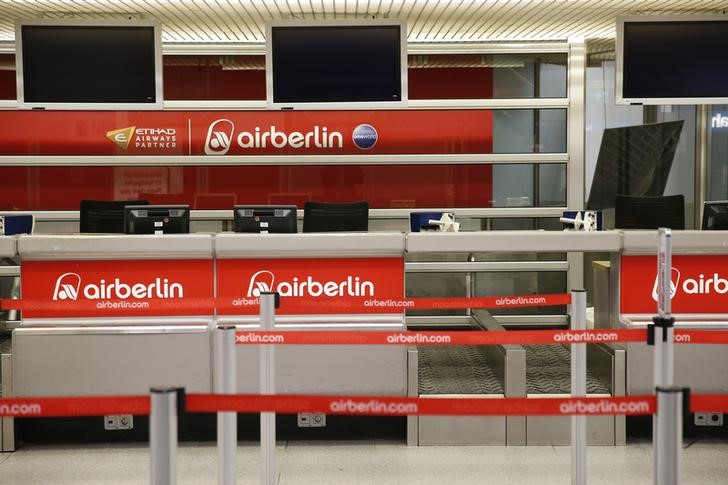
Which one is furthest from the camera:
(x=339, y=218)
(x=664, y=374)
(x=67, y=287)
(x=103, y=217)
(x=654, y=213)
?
(x=103, y=217)

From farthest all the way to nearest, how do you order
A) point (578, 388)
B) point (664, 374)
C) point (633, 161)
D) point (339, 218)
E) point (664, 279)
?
point (633, 161)
point (339, 218)
point (578, 388)
point (664, 279)
point (664, 374)

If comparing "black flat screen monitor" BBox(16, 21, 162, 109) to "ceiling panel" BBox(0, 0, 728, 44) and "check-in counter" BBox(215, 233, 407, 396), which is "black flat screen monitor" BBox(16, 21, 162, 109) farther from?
"check-in counter" BBox(215, 233, 407, 396)

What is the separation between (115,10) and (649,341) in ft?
18.2

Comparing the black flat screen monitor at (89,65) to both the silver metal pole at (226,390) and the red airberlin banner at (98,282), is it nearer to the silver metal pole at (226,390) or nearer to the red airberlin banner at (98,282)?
the red airberlin banner at (98,282)

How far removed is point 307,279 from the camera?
4.63 meters

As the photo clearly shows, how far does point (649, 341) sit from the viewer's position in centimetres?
279

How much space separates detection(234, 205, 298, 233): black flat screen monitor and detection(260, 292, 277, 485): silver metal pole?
4.72ft

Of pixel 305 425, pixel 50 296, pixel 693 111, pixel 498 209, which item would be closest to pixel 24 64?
pixel 50 296

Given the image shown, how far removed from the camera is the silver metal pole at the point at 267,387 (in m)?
3.51

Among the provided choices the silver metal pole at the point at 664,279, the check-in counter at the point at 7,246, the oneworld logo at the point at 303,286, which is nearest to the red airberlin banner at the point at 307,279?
the oneworld logo at the point at 303,286

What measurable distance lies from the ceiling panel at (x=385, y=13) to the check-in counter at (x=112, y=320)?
8.64 feet

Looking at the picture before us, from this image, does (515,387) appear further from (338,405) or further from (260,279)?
(338,405)

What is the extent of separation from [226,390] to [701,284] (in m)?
3.04

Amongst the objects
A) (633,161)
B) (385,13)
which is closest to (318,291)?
(385,13)
